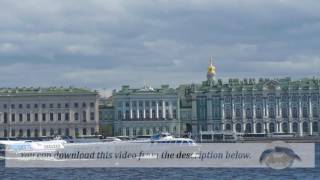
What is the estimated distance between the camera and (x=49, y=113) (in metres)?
141

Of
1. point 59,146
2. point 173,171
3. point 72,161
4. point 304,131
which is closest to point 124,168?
point 173,171

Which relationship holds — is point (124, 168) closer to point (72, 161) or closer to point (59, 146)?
point (72, 161)

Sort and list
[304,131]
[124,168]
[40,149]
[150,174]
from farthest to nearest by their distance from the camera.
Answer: [304,131]
[40,149]
[124,168]
[150,174]

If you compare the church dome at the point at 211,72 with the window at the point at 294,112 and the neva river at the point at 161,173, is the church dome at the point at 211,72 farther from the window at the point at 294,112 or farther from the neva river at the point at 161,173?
the neva river at the point at 161,173

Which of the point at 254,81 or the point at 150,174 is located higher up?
the point at 254,81

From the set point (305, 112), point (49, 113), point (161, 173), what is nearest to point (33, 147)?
point (161, 173)

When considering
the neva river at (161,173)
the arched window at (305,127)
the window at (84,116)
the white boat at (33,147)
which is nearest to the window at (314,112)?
the arched window at (305,127)

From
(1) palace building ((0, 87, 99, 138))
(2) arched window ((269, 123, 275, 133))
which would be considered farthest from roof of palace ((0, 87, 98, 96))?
(2) arched window ((269, 123, 275, 133))

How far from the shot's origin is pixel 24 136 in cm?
13912

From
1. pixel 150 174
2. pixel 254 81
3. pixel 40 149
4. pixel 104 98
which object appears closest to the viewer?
pixel 150 174

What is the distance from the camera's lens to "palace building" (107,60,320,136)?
440 feet

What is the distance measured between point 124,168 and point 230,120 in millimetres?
81992

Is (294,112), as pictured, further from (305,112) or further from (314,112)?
(314,112)

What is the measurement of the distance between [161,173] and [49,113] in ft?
301
